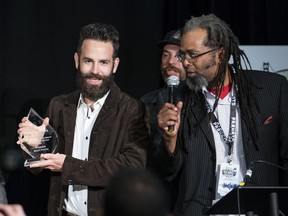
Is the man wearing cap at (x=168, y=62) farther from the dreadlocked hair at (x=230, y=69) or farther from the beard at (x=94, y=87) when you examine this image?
the dreadlocked hair at (x=230, y=69)

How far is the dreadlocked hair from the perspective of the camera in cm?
374

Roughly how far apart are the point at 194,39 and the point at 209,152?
666 millimetres

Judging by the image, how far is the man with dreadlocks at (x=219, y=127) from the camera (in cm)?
368

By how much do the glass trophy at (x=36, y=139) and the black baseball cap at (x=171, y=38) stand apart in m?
1.14

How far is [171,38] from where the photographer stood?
469cm

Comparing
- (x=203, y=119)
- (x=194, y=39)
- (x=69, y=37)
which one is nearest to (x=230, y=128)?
(x=203, y=119)

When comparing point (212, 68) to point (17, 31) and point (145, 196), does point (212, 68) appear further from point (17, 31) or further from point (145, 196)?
point (145, 196)

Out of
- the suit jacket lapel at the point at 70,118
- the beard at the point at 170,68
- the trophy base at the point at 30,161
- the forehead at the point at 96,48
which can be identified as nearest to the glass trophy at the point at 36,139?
the trophy base at the point at 30,161

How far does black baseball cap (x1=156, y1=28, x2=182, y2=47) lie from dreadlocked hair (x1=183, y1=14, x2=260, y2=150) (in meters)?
0.67

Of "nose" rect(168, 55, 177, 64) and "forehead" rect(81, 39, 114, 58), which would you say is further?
"nose" rect(168, 55, 177, 64)

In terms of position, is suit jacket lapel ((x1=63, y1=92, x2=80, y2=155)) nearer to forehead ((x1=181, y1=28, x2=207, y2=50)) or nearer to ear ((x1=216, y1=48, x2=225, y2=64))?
forehead ((x1=181, y1=28, x2=207, y2=50))

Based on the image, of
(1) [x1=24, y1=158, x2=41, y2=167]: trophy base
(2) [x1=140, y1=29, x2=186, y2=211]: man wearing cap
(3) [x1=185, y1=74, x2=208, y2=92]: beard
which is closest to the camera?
(3) [x1=185, y1=74, x2=208, y2=92]: beard

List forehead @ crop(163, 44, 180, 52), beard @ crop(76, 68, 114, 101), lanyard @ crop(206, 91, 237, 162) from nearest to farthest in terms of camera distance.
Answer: lanyard @ crop(206, 91, 237, 162) < beard @ crop(76, 68, 114, 101) < forehead @ crop(163, 44, 180, 52)

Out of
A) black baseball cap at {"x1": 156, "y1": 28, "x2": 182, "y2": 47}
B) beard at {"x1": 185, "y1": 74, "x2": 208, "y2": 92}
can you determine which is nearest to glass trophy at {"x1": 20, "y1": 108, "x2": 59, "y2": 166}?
beard at {"x1": 185, "y1": 74, "x2": 208, "y2": 92}
